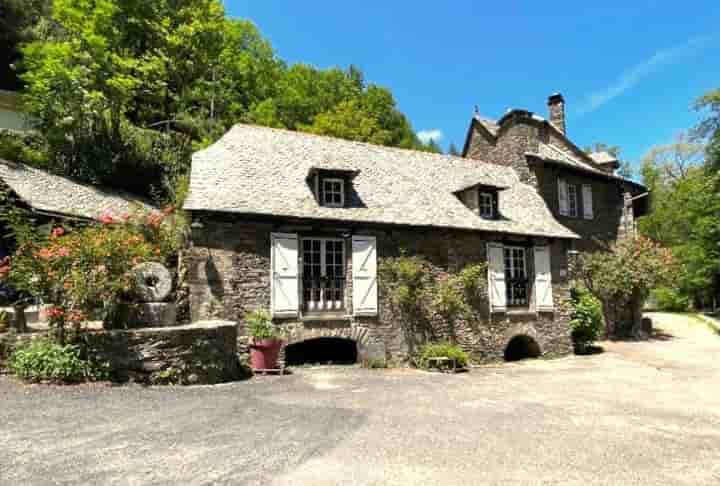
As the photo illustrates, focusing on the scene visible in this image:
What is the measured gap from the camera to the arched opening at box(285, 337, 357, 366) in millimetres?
11695

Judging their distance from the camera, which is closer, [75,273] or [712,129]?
[75,273]

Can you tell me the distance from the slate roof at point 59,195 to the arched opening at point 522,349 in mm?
11529

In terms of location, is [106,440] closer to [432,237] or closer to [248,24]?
[432,237]

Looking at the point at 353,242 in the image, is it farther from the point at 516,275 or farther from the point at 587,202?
the point at 587,202

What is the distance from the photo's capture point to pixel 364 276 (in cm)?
1095

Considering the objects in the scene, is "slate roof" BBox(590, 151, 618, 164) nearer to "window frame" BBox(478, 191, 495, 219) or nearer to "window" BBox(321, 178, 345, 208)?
"window frame" BBox(478, 191, 495, 219)

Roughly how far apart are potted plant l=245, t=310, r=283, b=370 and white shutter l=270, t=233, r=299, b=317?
539mm

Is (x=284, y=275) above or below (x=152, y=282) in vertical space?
above

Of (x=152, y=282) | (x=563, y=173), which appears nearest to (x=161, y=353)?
(x=152, y=282)

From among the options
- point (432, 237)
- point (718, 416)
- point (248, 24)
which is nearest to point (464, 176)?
point (432, 237)

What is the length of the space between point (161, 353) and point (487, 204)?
9.68 meters

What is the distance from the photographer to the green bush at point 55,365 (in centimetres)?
734

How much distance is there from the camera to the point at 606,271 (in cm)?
1611

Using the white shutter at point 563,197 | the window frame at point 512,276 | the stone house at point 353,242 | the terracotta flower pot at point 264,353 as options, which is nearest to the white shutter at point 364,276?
the stone house at point 353,242
